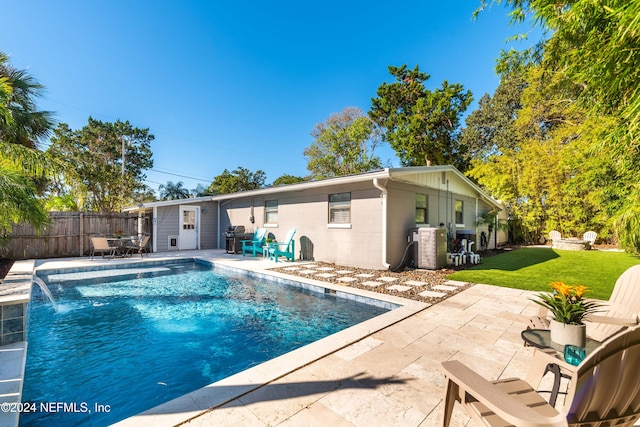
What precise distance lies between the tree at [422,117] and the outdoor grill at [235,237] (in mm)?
14290

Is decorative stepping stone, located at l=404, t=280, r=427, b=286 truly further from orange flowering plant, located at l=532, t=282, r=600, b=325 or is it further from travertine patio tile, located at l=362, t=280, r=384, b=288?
orange flowering plant, located at l=532, t=282, r=600, b=325

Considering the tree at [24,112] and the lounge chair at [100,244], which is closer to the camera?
the tree at [24,112]

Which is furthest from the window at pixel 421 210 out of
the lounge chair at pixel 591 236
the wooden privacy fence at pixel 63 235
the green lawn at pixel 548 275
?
the wooden privacy fence at pixel 63 235

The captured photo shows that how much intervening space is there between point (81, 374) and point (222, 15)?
40.1 feet

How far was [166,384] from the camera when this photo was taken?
2.85m

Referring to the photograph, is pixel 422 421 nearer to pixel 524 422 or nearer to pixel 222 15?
pixel 524 422

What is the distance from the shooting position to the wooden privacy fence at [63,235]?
32.9ft

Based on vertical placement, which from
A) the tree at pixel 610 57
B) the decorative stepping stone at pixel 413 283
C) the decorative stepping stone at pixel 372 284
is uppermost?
the tree at pixel 610 57

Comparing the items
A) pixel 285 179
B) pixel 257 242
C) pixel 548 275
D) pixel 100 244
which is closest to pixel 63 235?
pixel 100 244

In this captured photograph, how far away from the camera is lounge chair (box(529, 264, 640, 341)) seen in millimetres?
2395

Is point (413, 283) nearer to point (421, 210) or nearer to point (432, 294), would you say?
point (432, 294)

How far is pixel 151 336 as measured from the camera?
402cm

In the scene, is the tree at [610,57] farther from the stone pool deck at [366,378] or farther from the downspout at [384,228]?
the downspout at [384,228]

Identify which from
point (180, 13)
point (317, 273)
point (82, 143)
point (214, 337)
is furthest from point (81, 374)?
point (82, 143)
